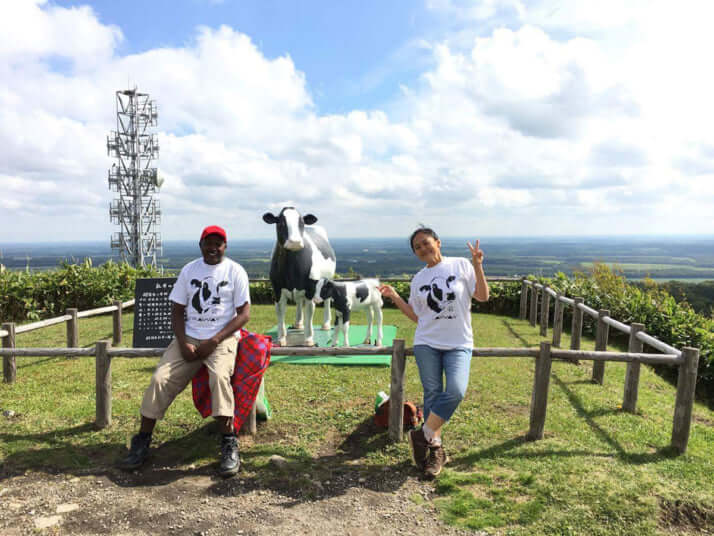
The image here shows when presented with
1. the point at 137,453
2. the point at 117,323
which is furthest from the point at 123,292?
the point at 137,453

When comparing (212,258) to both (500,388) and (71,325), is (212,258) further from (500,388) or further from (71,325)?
(71,325)

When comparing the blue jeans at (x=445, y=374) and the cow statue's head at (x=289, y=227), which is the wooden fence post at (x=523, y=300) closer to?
the cow statue's head at (x=289, y=227)

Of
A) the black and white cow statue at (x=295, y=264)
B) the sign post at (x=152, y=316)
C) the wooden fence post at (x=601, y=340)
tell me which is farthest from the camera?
the black and white cow statue at (x=295, y=264)

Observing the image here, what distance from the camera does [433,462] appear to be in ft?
12.5

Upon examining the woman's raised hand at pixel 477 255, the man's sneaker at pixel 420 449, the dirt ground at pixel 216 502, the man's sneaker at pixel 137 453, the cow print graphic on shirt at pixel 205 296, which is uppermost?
the woman's raised hand at pixel 477 255

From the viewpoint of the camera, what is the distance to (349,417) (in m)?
5.09

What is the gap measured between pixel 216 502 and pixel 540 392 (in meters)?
3.03

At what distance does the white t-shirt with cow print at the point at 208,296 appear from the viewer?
157 inches

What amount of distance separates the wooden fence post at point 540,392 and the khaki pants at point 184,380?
2.83m

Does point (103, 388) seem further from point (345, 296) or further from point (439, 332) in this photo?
point (345, 296)

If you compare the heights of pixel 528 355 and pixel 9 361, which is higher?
pixel 528 355

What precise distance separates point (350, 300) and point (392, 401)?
10.4 feet

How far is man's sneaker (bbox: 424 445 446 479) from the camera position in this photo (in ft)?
12.4

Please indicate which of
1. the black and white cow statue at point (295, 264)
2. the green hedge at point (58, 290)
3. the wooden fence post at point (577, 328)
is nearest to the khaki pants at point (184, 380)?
the black and white cow statue at point (295, 264)
